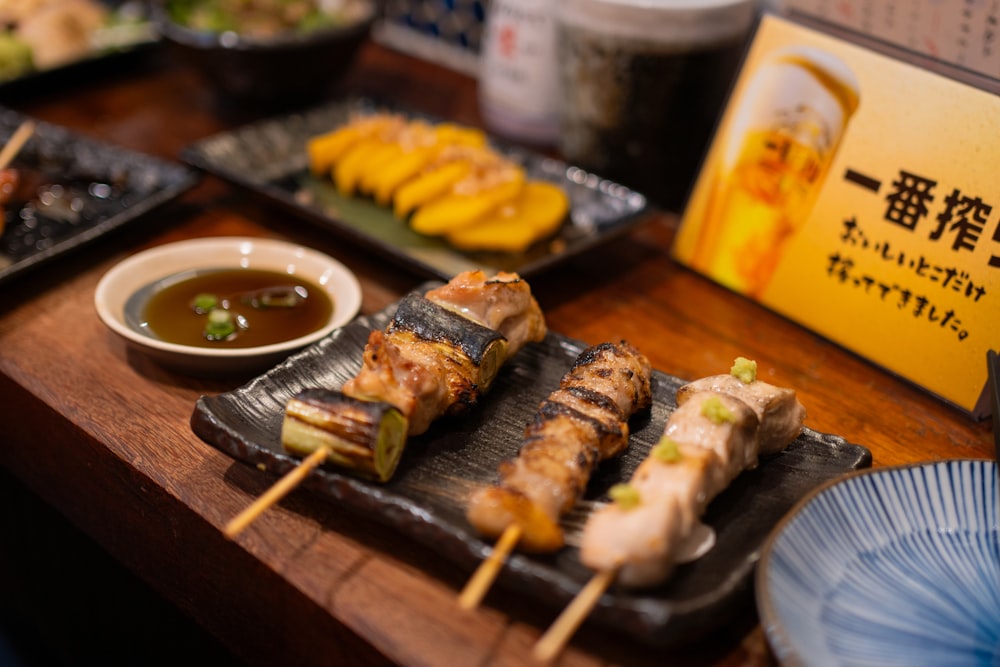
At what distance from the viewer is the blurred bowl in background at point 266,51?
389 cm

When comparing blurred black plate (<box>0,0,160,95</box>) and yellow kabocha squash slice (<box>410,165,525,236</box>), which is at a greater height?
yellow kabocha squash slice (<box>410,165,525,236</box>)

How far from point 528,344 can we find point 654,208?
0.98 metres

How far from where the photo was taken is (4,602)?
135 inches

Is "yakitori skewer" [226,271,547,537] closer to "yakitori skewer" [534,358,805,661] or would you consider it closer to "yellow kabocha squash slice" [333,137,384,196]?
"yakitori skewer" [534,358,805,661]

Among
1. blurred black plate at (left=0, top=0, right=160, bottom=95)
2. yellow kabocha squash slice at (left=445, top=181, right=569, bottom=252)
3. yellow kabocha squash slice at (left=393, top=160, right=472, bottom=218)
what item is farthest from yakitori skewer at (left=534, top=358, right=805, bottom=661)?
blurred black plate at (left=0, top=0, right=160, bottom=95)

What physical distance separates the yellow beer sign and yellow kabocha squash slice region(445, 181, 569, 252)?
49 cm

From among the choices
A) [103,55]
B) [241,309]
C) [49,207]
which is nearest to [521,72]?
[241,309]

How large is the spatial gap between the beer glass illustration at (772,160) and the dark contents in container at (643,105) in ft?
1.46

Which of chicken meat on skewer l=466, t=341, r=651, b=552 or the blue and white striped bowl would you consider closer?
the blue and white striped bowl

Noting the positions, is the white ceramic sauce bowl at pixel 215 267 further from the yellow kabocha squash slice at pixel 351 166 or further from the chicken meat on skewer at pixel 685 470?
the chicken meat on skewer at pixel 685 470

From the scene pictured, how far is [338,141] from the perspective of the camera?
3.60m

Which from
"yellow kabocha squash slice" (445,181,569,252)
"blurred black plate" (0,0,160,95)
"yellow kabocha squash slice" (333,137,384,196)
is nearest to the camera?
"yellow kabocha squash slice" (445,181,569,252)

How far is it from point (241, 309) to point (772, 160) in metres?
1.75

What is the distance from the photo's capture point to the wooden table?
72.1 inches
